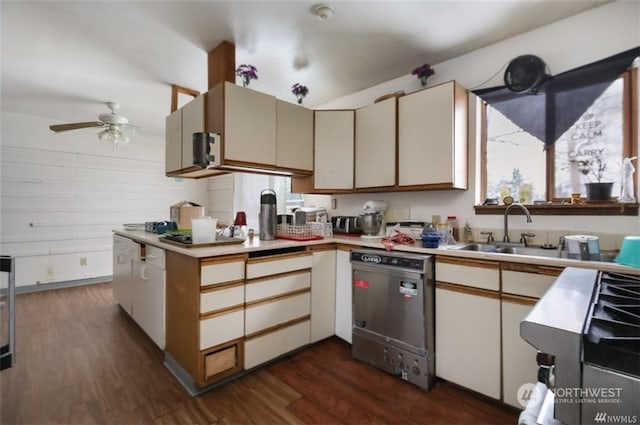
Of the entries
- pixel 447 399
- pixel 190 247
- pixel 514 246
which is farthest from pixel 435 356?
pixel 190 247

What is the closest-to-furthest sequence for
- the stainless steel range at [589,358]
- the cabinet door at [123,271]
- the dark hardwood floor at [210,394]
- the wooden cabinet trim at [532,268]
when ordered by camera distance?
the stainless steel range at [589,358]
the wooden cabinet trim at [532,268]
the dark hardwood floor at [210,394]
the cabinet door at [123,271]

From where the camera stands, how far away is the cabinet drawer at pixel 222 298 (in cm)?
172

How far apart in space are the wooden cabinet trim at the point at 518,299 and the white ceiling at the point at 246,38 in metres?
1.82

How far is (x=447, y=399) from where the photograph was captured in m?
1.74

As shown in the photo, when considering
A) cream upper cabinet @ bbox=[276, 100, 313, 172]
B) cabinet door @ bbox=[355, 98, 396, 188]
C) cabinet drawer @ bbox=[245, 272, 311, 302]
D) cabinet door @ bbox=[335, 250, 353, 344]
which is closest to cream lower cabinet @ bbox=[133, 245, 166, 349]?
cabinet drawer @ bbox=[245, 272, 311, 302]

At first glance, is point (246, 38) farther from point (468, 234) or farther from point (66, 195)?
point (66, 195)

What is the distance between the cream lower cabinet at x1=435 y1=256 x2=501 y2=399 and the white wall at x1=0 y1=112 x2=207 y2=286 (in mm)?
5038

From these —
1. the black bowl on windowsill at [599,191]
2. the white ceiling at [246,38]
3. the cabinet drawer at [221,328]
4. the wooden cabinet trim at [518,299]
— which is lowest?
the cabinet drawer at [221,328]

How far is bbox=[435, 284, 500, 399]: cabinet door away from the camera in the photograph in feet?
5.43

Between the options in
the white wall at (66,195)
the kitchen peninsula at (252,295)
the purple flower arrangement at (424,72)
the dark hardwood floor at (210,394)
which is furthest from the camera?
the white wall at (66,195)

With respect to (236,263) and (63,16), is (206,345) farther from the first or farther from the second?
(63,16)

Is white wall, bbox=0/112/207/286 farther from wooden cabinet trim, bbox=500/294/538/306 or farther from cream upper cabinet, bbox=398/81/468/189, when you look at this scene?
wooden cabinet trim, bbox=500/294/538/306

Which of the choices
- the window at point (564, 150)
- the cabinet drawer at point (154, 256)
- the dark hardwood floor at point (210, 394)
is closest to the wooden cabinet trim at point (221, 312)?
the dark hardwood floor at point (210, 394)

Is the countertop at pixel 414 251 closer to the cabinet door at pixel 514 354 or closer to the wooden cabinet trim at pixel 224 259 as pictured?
the wooden cabinet trim at pixel 224 259
